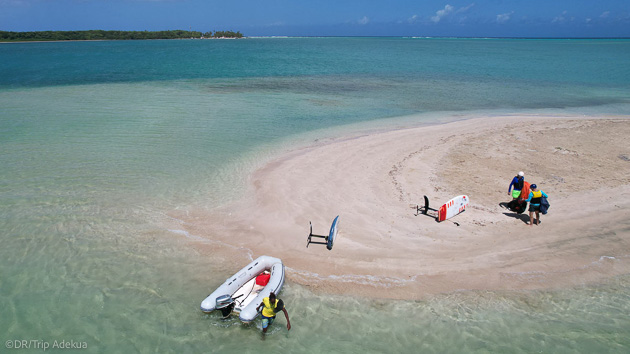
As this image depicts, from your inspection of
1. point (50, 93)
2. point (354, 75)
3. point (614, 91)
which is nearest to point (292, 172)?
point (50, 93)

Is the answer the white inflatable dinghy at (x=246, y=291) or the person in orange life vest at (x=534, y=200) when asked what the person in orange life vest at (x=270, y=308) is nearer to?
the white inflatable dinghy at (x=246, y=291)

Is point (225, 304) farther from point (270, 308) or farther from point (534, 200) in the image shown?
point (534, 200)

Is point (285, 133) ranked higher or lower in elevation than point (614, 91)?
lower

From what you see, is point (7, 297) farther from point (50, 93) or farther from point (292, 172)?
point (50, 93)

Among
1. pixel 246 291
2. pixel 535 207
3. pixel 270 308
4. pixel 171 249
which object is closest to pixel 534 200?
pixel 535 207

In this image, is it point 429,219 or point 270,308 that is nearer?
point 270,308

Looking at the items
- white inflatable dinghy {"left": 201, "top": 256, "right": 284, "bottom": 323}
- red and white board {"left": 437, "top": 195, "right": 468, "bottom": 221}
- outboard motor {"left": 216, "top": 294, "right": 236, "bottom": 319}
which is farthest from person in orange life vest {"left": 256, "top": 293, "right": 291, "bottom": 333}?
red and white board {"left": 437, "top": 195, "right": 468, "bottom": 221}
